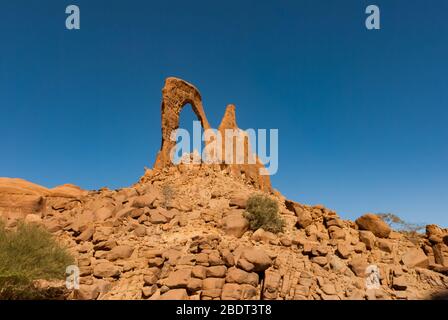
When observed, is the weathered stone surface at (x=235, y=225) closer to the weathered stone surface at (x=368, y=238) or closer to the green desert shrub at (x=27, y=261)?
the weathered stone surface at (x=368, y=238)

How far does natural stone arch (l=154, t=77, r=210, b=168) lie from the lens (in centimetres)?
1942

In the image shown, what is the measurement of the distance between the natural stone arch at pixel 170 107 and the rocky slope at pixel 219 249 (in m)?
4.31

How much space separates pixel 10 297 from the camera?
6.94 m

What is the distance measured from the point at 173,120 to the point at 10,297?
1429 cm

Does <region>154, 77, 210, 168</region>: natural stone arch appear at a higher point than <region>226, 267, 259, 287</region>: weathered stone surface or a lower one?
higher

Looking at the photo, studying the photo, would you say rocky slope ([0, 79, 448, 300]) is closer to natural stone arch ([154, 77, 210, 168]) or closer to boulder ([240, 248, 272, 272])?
boulder ([240, 248, 272, 272])

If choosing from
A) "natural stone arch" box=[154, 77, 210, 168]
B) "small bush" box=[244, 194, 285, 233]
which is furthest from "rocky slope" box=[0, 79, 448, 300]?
"natural stone arch" box=[154, 77, 210, 168]

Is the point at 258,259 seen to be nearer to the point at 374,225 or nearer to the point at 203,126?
the point at 374,225

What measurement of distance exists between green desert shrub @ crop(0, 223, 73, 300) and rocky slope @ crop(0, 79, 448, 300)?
89 cm

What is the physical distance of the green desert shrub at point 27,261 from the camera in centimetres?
696

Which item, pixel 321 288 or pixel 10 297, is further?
pixel 321 288
